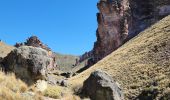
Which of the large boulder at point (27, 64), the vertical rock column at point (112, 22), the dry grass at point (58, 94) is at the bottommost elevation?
the dry grass at point (58, 94)

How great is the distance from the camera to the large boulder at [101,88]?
22906 millimetres

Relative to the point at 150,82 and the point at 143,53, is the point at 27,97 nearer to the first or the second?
the point at 150,82

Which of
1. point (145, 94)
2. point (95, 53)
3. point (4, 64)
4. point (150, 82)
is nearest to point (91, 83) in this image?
point (4, 64)

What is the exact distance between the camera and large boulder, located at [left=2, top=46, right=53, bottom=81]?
21031mm

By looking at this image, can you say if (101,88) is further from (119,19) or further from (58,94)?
(119,19)

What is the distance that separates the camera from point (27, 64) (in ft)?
69.8

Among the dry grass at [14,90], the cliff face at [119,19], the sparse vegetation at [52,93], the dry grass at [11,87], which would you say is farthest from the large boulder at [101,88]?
the cliff face at [119,19]

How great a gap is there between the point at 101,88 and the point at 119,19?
65.3 m

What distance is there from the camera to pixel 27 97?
→ 59.1ft

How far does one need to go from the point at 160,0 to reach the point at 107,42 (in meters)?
16.1

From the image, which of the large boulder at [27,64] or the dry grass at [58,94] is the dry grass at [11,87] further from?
the dry grass at [58,94]

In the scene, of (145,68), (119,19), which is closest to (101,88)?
(145,68)

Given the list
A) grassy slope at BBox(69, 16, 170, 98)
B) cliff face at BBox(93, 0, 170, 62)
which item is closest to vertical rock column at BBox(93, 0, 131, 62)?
cliff face at BBox(93, 0, 170, 62)

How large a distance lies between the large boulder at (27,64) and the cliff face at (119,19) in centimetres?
6074
